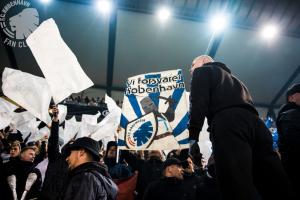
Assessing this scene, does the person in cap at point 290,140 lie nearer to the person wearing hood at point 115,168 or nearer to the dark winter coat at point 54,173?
the dark winter coat at point 54,173

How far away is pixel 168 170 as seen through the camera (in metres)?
4.51

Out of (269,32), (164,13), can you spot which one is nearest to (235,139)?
(164,13)

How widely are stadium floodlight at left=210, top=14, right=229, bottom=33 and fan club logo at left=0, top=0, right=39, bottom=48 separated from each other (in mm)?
5054

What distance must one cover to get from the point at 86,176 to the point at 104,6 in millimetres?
7062

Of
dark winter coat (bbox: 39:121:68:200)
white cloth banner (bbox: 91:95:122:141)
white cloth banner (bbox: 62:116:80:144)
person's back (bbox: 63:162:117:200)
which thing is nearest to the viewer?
person's back (bbox: 63:162:117:200)

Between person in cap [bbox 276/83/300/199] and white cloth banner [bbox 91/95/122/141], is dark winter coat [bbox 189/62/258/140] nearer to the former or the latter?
person in cap [bbox 276/83/300/199]

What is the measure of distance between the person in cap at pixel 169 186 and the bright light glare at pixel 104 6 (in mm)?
5857

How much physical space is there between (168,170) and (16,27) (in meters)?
6.12

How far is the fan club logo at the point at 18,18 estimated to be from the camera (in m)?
8.22

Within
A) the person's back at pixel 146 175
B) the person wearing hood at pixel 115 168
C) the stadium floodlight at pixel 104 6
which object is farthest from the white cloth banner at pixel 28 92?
the stadium floodlight at pixel 104 6

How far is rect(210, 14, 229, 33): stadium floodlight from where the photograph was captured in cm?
922

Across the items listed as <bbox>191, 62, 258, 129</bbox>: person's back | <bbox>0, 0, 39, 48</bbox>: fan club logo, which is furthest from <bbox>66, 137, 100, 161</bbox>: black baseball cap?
<bbox>0, 0, 39, 48</bbox>: fan club logo

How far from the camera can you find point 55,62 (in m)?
3.69

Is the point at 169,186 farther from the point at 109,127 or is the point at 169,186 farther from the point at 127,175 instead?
the point at 109,127
